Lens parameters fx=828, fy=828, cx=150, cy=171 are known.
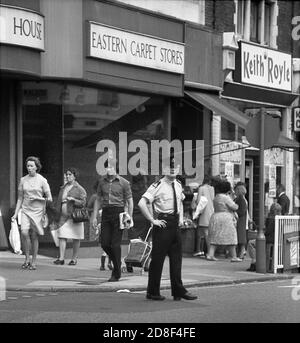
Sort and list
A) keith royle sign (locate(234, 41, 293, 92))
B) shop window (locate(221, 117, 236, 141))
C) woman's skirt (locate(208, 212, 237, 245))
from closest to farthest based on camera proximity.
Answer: woman's skirt (locate(208, 212, 237, 245))
shop window (locate(221, 117, 236, 141))
keith royle sign (locate(234, 41, 293, 92))

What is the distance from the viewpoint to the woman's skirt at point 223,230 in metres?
16.5

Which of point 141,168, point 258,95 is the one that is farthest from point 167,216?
point 258,95

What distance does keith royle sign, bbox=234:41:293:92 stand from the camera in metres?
21.2

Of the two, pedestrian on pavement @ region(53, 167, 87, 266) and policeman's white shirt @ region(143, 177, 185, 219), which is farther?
pedestrian on pavement @ region(53, 167, 87, 266)

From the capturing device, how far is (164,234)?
10727 mm

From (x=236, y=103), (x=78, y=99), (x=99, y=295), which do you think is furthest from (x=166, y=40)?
(x=99, y=295)

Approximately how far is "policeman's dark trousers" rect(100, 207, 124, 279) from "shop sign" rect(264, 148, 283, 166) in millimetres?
11186

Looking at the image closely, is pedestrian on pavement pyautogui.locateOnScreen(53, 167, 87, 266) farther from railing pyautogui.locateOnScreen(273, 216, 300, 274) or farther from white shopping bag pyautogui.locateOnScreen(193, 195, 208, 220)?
railing pyautogui.locateOnScreen(273, 216, 300, 274)

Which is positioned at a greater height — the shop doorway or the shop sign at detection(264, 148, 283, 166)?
the shop sign at detection(264, 148, 283, 166)

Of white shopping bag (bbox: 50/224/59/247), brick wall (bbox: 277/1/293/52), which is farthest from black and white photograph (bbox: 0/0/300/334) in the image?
brick wall (bbox: 277/1/293/52)

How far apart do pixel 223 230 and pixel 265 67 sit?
7.08 meters

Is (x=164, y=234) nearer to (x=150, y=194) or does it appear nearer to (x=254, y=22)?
(x=150, y=194)
